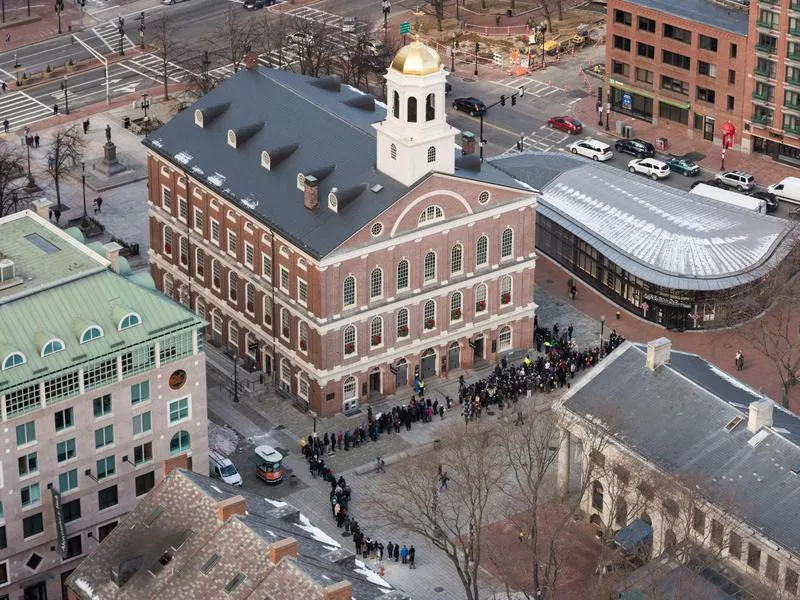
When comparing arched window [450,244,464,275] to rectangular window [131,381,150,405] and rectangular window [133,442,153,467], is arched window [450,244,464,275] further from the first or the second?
rectangular window [133,442,153,467]

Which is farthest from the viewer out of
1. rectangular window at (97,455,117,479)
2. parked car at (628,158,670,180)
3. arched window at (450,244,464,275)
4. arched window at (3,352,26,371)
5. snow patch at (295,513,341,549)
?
parked car at (628,158,670,180)

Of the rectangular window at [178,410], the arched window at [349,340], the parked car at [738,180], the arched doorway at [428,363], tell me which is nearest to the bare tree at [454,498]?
the arched doorway at [428,363]

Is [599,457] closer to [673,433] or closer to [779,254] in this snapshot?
[673,433]

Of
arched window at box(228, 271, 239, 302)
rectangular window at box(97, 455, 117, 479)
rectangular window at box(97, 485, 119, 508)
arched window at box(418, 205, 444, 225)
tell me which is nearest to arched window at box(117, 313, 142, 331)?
rectangular window at box(97, 455, 117, 479)

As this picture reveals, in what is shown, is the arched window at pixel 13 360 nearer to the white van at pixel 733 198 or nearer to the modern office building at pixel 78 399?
the modern office building at pixel 78 399

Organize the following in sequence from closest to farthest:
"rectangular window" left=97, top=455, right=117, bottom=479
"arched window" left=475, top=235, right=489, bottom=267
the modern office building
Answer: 1. the modern office building
2. "rectangular window" left=97, top=455, right=117, bottom=479
3. "arched window" left=475, top=235, right=489, bottom=267

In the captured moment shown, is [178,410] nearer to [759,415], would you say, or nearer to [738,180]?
[759,415]

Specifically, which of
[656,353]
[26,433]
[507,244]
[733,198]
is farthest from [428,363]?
[26,433]
